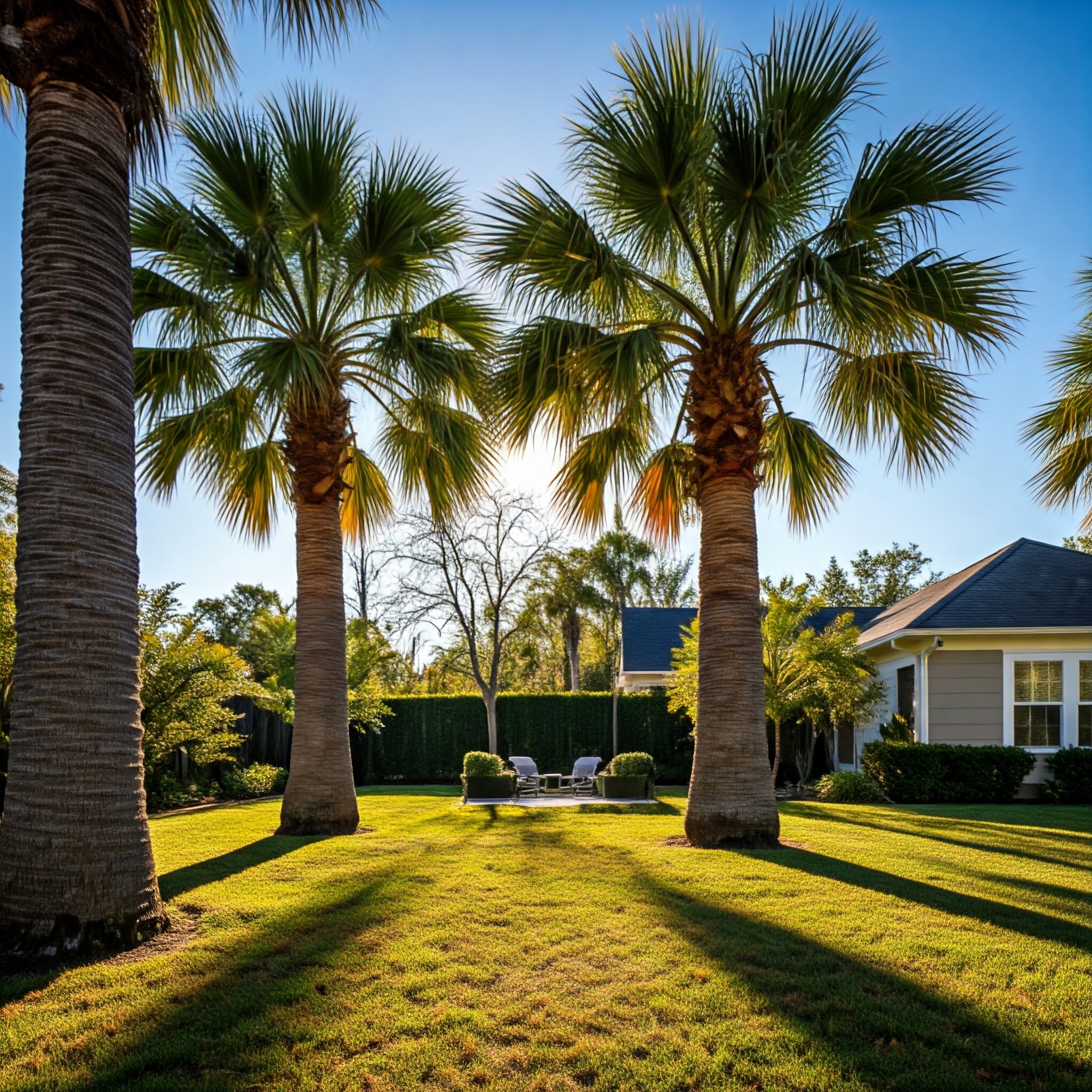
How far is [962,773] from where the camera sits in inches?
536

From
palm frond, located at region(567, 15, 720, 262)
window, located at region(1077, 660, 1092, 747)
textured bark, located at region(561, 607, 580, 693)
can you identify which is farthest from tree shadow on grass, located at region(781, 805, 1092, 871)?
textured bark, located at region(561, 607, 580, 693)

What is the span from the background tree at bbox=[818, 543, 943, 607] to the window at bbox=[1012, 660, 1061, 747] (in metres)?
27.2

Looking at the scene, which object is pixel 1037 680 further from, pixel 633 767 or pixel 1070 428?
pixel 633 767

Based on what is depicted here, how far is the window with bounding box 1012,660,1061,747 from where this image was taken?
14211 millimetres

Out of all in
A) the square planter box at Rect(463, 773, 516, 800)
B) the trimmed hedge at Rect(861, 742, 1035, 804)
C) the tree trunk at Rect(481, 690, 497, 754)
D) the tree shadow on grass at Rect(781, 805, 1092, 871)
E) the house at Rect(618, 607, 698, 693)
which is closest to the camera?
the tree shadow on grass at Rect(781, 805, 1092, 871)

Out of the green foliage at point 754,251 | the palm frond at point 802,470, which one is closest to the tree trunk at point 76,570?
the green foliage at point 754,251

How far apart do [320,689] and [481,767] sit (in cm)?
561

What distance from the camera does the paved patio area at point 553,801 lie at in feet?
43.2

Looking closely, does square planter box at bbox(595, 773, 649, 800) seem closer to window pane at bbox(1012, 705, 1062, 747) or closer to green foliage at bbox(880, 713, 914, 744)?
green foliage at bbox(880, 713, 914, 744)

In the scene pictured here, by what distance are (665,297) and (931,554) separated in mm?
38705

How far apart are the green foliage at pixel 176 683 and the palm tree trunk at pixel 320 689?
3667 mm

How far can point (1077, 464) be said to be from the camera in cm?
1207

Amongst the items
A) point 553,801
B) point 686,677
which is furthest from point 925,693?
point 553,801

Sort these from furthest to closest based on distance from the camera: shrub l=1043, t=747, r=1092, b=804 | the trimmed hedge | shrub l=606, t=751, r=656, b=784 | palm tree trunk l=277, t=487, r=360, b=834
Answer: shrub l=606, t=751, r=656, b=784, the trimmed hedge, shrub l=1043, t=747, r=1092, b=804, palm tree trunk l=277, t=487, r=360, b=834
